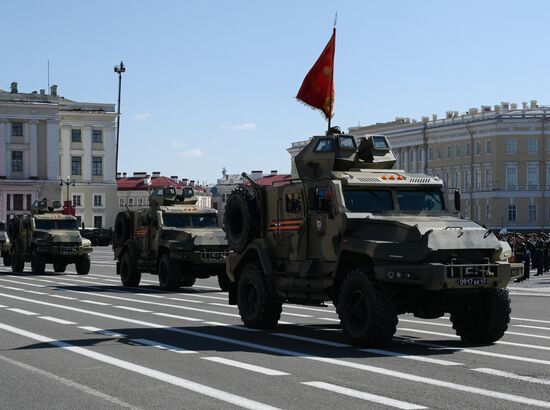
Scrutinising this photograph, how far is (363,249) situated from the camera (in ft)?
50.2

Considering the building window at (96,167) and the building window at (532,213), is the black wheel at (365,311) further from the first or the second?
the building window at (96,167)

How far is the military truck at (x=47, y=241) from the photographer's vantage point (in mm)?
41219

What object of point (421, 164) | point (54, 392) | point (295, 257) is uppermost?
point (421, 164)

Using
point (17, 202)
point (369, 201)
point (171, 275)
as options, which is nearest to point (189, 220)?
point (171, 275)

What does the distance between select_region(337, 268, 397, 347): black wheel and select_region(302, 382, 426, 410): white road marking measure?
3.25 metres

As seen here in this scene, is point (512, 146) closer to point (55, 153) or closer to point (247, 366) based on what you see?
point (55, 153)

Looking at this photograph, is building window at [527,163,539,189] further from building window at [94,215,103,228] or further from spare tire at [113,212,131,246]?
spare tire at [113,212,131,246]

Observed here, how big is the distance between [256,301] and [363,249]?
340 cm

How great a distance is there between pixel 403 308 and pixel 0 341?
549 cm

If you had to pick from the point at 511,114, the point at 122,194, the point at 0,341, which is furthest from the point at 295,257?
the point at 122,194

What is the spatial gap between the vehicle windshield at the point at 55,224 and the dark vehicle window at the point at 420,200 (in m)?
27.6

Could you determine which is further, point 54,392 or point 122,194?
point 122,194

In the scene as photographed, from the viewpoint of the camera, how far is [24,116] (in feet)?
432

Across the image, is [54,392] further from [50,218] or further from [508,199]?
[508,199]
